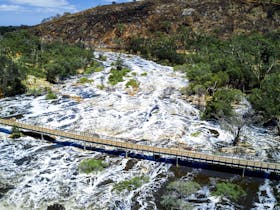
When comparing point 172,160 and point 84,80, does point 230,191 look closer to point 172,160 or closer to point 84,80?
point 172,160

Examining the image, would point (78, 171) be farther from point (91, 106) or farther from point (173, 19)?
point (173, 19)

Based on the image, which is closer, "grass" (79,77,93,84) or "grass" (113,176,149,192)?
"grass" (113,176,149,192)

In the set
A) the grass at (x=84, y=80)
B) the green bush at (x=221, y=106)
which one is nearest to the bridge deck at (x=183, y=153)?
the green bush at (x=221, y=106)

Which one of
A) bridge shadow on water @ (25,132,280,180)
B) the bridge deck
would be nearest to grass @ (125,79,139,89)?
bridge shadow on water @ (25,132,280,180)

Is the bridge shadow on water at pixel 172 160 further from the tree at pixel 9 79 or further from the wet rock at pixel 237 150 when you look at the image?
the tree at pixel 9 79

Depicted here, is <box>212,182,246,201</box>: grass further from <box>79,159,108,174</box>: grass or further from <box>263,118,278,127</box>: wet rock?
<box>263,118,278,127</box>: wet rock

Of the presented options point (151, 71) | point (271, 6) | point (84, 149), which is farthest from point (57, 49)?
point (271, 6)
